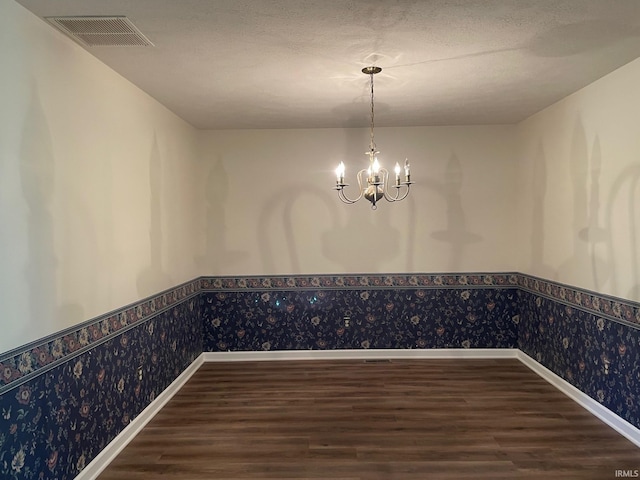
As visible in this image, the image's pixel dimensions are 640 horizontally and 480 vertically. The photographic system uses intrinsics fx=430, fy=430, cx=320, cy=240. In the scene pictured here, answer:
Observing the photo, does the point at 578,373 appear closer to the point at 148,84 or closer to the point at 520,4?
the point at 520,4

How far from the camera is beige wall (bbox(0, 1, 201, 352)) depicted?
2.06m

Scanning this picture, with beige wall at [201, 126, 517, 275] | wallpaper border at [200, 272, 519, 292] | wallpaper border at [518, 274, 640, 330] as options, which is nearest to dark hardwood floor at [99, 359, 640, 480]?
wallpaper border at [518, 274, 640, 330]

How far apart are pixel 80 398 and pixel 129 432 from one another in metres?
0.74

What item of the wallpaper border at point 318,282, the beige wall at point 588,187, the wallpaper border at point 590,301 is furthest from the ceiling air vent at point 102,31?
the wallpaper border at point 590,301

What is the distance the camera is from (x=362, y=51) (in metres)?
2.73

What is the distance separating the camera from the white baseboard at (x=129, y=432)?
269 centimetres

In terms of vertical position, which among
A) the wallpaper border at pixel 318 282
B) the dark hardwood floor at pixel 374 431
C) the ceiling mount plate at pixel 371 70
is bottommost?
the dark hardwood floor at pixel 374 431

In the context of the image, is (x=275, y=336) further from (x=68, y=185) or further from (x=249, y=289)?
(x=68, y=185)

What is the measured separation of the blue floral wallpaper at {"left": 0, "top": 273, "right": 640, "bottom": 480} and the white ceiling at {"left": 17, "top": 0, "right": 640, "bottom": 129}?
5.67 ft

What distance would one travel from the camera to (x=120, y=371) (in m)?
3.08

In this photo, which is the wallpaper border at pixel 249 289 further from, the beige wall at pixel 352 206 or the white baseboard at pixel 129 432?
the white baseboard at pixel 129 432

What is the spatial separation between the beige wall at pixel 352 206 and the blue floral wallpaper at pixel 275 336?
0.22 m

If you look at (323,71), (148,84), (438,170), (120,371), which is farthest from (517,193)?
(120,371)

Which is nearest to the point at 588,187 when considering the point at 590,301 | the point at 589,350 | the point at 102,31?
the point at 590,301
